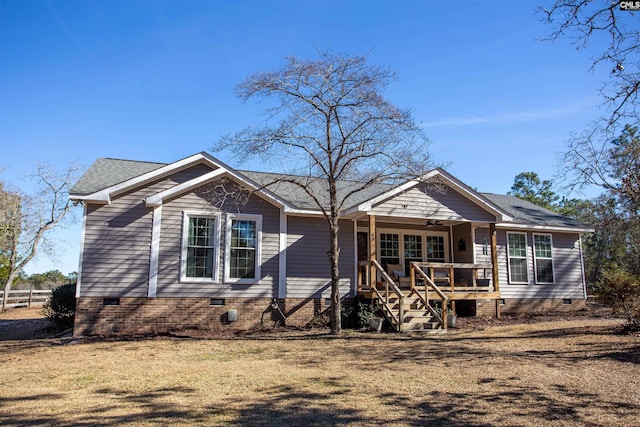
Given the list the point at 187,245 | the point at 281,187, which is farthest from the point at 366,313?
the point at 187,245

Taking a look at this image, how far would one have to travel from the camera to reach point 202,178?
1284cm

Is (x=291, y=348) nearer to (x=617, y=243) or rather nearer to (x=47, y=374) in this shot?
(x=47, y=374)

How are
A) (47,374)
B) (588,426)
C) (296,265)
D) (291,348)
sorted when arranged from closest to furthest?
(588,426)
(47,374)
(291,348)
(296,265)

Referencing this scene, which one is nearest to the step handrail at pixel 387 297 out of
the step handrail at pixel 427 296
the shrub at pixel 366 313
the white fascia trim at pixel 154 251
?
→ the shrub at pixel 366 313

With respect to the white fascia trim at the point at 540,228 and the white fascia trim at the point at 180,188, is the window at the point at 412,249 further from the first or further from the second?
the white fascia trim at the point at 180,188

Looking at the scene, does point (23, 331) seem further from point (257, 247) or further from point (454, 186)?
point (454, 186)

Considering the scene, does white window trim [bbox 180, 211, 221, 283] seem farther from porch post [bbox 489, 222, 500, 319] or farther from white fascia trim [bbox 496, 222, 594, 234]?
white fascia trim [bbox 496, 222, 594, 234]

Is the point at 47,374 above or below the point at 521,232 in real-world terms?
below

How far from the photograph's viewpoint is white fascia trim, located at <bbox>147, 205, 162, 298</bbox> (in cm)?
1223

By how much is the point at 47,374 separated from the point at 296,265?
282 inches

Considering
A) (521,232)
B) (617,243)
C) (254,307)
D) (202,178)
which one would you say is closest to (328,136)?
(202,178)

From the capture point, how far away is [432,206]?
14.4 m

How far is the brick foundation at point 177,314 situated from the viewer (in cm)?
1179

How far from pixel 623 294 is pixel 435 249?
626cm
